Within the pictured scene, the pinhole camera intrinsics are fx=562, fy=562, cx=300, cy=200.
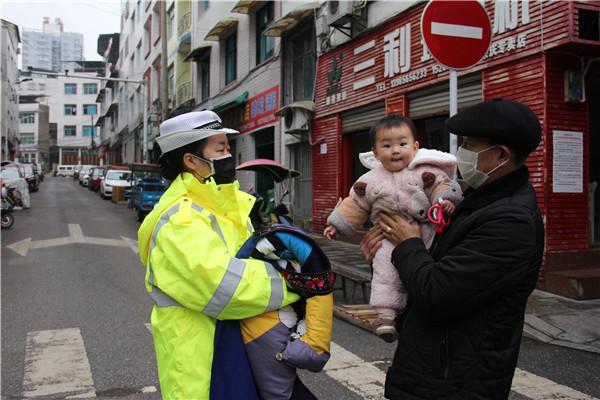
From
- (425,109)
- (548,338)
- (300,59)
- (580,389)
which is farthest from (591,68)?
(300,59)

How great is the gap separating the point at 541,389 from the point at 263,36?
56.2 ft

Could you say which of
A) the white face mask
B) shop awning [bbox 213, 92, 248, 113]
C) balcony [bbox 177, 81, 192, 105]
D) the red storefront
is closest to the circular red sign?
the red storefront

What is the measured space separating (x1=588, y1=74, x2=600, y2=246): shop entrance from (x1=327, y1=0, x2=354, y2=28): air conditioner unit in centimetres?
593

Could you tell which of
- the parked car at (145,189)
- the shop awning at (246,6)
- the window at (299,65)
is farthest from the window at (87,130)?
the window at (299,65)

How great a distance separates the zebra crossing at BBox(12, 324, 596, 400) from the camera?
4320 millimetres

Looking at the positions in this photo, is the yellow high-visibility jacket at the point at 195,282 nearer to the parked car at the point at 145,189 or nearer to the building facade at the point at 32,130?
the parked car at the point at 145,189

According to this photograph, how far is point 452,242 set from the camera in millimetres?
1920

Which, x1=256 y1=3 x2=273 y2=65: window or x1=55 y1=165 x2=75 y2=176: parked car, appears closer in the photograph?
x1=256 y1=3 x2=273 y2=65: window

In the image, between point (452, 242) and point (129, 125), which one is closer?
point (452, 242)

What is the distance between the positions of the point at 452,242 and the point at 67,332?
5349 mm

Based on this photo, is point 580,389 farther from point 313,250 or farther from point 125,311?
point 125,311

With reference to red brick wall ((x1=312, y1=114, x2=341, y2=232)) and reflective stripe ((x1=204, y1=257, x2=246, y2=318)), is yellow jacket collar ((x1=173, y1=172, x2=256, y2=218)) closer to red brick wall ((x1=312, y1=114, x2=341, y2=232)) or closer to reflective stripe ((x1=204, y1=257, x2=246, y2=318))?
reflective stripe ((x1=204, y1=257, x2=246, y2=318))

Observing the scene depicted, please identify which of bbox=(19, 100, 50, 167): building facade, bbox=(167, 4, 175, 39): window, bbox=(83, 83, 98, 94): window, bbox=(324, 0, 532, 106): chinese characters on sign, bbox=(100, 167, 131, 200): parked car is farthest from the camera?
bbox=(83, 83, 98, 94): window

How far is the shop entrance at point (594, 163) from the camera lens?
8.60 metres
